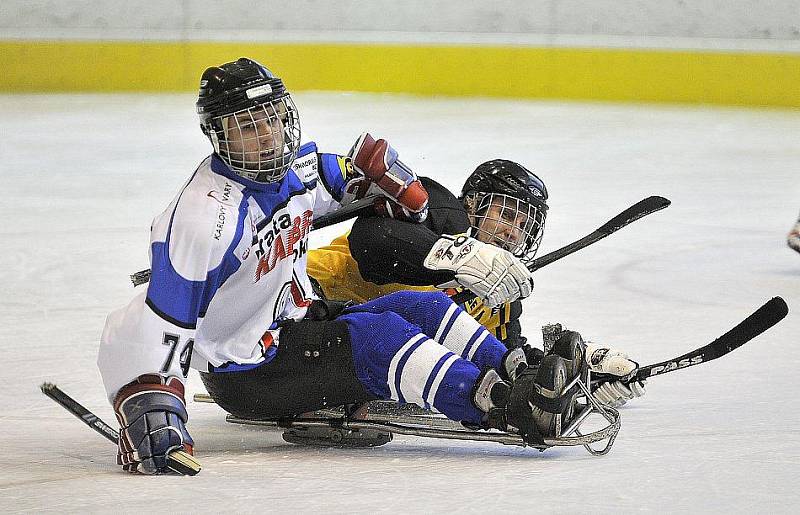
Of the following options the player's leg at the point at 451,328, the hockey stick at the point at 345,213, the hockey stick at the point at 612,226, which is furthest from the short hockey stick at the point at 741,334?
the hockey stick at the point at 345,213

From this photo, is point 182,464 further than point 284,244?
No

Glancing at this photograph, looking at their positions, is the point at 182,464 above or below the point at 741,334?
below

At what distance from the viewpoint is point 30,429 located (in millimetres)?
2596

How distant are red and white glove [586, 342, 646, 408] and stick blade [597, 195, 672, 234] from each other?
54 cm

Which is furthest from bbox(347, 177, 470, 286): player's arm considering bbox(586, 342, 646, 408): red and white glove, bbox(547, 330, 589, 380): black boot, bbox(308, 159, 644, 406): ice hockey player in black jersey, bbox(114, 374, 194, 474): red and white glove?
bbox(114, 374, 194, 474): red and white glove

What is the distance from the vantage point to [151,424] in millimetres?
2119

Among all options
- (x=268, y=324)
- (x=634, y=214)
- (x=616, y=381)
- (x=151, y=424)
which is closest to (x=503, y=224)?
(x=616, y=381)

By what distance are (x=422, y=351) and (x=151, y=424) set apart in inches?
19.2

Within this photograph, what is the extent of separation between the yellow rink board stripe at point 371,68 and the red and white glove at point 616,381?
283 inches

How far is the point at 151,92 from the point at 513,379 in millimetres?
8464

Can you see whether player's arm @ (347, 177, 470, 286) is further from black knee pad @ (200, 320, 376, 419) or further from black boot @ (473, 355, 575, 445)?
black boot @ (473, 355, 575, 445)

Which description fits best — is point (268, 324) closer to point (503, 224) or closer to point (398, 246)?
point (398, 246)

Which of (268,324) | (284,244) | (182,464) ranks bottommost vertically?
(182,464)

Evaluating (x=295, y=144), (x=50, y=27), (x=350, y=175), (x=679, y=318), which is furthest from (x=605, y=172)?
(x=50, y=27)
